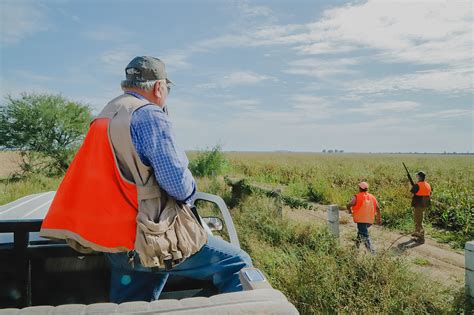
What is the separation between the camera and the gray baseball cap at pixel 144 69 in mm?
2201

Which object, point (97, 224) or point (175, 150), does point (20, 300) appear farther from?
point (175, 150)

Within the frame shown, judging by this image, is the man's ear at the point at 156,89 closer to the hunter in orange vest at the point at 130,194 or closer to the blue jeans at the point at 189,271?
the hunter in orange vest at the point at 130,194

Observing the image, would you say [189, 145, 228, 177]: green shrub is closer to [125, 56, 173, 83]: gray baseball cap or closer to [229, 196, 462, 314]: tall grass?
[229, 196, 462, 314]: tall grass

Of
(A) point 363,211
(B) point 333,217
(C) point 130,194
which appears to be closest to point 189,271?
(C) point 130,194

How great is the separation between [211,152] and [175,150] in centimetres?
2209

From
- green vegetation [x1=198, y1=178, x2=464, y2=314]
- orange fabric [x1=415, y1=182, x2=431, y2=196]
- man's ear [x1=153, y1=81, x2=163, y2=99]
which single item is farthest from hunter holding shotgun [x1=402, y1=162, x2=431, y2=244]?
man's ear [x1=153, y1=81, x2=163, y2=99]

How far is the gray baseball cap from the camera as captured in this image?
2.20 metres

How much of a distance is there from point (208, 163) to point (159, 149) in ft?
72.4

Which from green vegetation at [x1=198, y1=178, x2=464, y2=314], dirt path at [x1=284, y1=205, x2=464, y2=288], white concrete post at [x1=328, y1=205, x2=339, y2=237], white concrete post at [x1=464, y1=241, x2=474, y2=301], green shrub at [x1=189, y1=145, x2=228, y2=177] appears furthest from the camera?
green shrub at [x1=189, y1=145, x2=228, y2=177]

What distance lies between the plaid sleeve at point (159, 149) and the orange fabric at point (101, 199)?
0.15m

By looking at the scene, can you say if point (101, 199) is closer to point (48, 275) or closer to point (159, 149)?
point (159, 149)

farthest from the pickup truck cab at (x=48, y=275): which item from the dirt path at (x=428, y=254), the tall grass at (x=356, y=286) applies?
the dirt path at (x=428, y=254)

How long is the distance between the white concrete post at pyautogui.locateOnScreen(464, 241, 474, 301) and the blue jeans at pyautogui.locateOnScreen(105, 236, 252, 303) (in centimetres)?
338

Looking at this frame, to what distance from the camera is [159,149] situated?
6.35 feet
